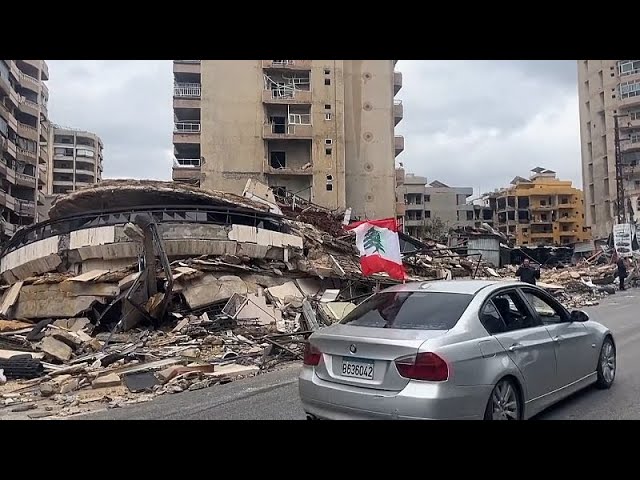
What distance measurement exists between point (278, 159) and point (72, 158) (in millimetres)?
58248

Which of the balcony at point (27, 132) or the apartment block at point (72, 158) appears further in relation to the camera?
the apartment block at point (72, 158)

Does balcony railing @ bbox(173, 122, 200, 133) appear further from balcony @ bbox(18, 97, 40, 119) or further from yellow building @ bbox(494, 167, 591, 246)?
yellow building @ bbox(494, 167, 591, 246)

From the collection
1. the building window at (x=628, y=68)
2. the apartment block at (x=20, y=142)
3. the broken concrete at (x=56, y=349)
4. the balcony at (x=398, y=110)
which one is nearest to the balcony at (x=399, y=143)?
the balcony at (x=398, y=110)

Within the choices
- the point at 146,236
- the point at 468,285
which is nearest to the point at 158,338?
the point at 146,236

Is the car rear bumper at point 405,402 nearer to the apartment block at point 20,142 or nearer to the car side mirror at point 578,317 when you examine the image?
the car side mirror at point 578,317

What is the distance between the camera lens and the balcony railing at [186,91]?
156ft

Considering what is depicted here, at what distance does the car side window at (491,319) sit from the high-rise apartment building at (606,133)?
205 feet

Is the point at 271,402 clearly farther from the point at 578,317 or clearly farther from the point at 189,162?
the point at 189,162

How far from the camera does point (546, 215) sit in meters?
84.0

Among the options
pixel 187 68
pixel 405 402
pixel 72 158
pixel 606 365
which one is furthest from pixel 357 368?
pixel 72 158

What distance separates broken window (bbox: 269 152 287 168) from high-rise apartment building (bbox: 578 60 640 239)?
119ft
